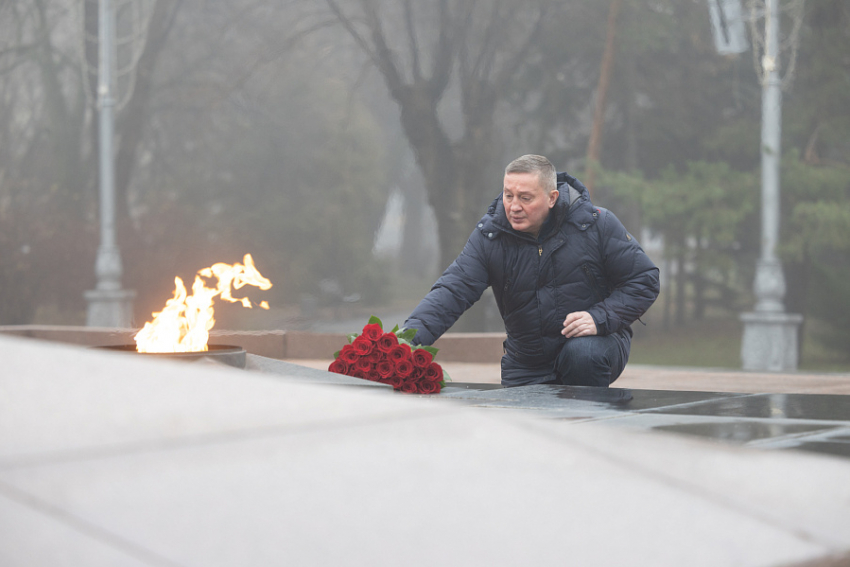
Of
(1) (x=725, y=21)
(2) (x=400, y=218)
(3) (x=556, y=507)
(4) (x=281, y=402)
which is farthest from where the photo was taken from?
(2) (x=400, y=218)

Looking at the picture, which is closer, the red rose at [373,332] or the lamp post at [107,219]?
the red rose at [373,332]

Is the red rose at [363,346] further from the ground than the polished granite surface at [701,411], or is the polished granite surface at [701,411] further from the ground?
the red rose at [363,346]

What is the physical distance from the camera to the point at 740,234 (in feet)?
51.7

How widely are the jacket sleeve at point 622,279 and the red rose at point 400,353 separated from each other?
77cm

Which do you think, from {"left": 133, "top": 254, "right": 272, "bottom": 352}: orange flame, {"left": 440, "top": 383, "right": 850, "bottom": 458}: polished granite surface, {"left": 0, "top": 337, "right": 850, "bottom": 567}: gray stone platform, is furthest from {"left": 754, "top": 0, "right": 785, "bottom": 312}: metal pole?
{"left": 0, "top": 337, "right": 850, "bottom": 567}: gray stone platform

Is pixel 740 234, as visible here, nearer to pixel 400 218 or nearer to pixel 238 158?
pixel 400 218

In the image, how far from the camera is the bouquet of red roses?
3537 mm

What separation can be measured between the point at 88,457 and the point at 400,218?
15.5m

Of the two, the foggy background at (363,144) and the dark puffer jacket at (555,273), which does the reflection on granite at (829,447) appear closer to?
the dark puffer jacket at (555,273)

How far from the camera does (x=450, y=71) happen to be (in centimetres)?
1636

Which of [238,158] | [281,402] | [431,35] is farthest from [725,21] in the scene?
[281,402]

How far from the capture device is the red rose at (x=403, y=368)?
352 centimetres

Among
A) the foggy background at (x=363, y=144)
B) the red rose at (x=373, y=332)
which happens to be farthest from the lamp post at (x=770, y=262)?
the red rose at (x=373, y=332)

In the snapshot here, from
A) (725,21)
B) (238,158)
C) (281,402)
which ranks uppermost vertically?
(725,21)
